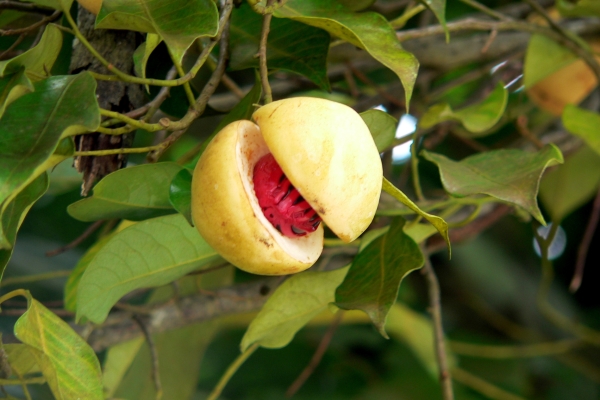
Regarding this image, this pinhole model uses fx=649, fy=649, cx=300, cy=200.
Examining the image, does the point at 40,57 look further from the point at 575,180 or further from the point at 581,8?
the point at 575,180

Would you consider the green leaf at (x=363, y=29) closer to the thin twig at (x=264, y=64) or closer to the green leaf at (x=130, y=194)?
the thin twig at (x=264, y=64)

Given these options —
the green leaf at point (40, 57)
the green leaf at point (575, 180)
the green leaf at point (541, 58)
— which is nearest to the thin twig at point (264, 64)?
the green leaf at point (40, 57)

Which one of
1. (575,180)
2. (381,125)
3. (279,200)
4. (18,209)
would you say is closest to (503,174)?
(381,125)

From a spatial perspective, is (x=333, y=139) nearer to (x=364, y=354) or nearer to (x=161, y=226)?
(x=161, y=226)

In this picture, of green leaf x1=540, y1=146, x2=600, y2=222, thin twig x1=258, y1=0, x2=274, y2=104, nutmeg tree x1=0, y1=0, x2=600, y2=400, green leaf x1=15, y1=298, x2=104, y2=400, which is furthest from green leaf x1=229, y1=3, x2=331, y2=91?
green leaf x1=540, y1=146, x2=600, y2=222

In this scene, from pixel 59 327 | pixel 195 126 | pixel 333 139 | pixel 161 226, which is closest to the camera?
pixel 333 139

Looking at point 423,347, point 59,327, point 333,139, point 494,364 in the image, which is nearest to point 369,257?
point 333,139
